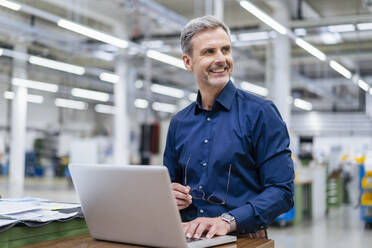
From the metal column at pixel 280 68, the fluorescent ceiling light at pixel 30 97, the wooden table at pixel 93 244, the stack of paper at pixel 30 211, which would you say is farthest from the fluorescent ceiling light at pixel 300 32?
the wooden table at pixel 93 244

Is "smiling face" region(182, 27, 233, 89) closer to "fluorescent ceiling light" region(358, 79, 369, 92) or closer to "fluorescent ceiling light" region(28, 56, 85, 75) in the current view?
"fluorescent ceiling light" region(28, 56, 85, 75)

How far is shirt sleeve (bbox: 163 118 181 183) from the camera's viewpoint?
5.83 feet

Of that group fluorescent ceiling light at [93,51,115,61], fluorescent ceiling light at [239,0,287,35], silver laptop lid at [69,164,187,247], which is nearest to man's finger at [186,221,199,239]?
silver laptop lid at [69,164,187,247]

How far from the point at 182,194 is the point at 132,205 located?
0.85ft

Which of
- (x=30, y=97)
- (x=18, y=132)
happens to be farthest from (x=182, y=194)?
(x=30, y=97)

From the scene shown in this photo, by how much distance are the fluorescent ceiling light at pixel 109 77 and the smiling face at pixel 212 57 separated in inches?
305

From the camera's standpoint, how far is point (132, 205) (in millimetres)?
1286

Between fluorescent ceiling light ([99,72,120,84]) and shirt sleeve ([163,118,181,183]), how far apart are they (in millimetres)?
7593

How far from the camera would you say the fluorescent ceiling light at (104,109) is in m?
9.39

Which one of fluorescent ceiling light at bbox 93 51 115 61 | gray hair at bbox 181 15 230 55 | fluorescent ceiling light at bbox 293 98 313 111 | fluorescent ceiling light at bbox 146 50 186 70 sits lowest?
gray hair at bbox 181 15 230 55

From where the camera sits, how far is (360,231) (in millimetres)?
7410

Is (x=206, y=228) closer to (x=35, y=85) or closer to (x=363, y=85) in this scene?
(x=35, y=85)

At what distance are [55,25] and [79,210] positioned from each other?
5.74m

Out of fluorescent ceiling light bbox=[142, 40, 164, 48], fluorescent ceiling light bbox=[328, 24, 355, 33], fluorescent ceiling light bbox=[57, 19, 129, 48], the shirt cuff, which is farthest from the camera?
fluorescent ceiling light bbox=[142, 40, 164, 48]
